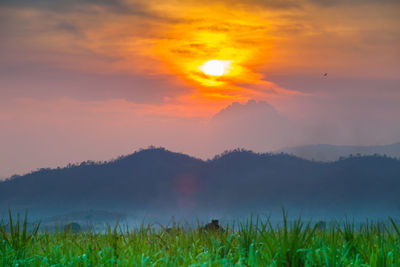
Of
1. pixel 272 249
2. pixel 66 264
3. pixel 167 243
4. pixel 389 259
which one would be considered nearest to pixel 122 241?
pixel 167 243

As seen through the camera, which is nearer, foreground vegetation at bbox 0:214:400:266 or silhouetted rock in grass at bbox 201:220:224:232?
foreground vegetation at bbox 0:214:400:266

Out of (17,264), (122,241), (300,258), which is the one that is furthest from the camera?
(122,241)

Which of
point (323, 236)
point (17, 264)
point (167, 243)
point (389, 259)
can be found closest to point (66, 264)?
point (17, 264)

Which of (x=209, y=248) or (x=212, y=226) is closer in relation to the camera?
(x=209, y=248)

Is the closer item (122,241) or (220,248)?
(220,248)

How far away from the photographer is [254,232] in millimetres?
8289

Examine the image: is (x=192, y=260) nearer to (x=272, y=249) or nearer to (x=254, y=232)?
(x=272, y=249)

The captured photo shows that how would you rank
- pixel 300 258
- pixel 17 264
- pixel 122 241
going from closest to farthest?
pixel 300 258
pixel 17 264
pixel 122 241

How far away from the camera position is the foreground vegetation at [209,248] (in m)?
6.67

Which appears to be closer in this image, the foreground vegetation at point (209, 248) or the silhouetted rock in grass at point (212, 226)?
the foreground vegetation at point (209, 248)

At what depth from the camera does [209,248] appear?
26.1 feet

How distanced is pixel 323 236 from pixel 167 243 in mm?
2929

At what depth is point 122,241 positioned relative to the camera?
885 cm

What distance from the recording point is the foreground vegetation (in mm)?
6672
